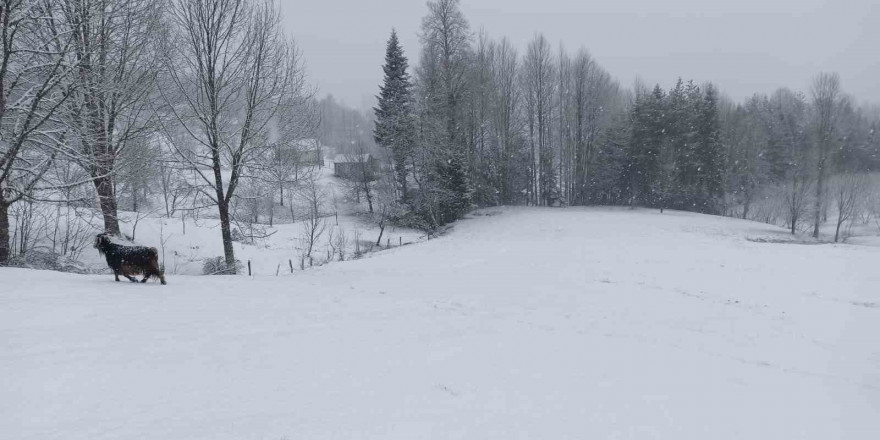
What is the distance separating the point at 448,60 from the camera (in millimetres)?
37125

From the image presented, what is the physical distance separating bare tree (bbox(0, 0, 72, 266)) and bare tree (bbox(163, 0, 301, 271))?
9.51 feet

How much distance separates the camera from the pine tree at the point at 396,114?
35.4 metres

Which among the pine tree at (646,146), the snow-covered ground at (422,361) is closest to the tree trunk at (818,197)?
the pine tree at (646,146)

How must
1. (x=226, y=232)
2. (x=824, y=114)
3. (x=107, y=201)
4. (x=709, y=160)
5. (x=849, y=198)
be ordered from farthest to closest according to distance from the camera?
(x=709, y=160)
(x=824, y=114)
(x=849, y=198)
(x=226, y=232)
(x=107, y=201)

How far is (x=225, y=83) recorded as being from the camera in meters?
13.0

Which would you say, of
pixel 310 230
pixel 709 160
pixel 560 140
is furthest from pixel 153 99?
pixel 709 160

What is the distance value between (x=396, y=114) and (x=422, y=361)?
108 feet

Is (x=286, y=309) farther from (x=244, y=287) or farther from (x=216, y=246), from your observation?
(x=216, y=246)

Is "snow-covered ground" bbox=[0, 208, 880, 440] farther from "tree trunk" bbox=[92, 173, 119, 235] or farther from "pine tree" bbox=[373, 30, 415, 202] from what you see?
"pine tree" bbox=[373, 30, 415, 202]

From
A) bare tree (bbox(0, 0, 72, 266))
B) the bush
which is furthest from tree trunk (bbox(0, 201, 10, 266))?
the bush

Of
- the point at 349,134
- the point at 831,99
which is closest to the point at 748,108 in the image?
the point at 831,99

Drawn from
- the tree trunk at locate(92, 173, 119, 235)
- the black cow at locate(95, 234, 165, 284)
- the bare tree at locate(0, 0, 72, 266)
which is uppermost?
the bare tree at locate(0, 0, 72, 266)

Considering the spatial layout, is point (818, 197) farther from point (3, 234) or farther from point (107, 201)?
point (3, 234)

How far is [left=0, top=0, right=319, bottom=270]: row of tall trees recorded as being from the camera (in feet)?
32.1
